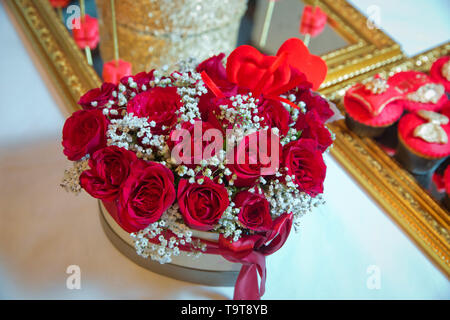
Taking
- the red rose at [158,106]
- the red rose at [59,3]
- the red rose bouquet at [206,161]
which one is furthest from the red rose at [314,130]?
the red rose at [59,3]

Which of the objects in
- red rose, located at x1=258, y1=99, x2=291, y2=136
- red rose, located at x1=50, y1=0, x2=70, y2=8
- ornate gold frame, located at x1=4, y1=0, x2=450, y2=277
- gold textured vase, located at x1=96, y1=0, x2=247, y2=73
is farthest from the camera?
red rose, located at x1=50, y1=0, x2=70, y2=8

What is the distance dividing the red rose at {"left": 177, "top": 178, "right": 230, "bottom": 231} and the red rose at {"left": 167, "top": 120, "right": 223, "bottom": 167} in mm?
36

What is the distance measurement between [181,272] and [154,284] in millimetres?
68

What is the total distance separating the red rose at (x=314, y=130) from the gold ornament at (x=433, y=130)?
0.44 meters

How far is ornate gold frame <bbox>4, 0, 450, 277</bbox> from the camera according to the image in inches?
40.6

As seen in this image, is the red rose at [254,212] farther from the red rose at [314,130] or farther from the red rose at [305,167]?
the red rose at [314,130]

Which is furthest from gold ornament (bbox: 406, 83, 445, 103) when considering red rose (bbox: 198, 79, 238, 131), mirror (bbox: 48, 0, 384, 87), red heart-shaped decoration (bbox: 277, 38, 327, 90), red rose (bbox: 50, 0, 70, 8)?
red rose (bbox: 50, 0, 70, 8)

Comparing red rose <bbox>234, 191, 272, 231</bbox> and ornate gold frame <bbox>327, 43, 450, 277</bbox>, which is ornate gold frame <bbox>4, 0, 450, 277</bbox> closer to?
ornate gold frame <bbox>327, 43, 450, 277</bbox>

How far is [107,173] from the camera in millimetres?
698

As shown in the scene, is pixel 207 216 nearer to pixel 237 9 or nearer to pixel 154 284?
pixel 154 284

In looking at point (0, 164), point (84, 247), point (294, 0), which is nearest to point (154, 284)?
point (84, 247)

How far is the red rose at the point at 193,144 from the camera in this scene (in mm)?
690

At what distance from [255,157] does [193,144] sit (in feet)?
0.33
